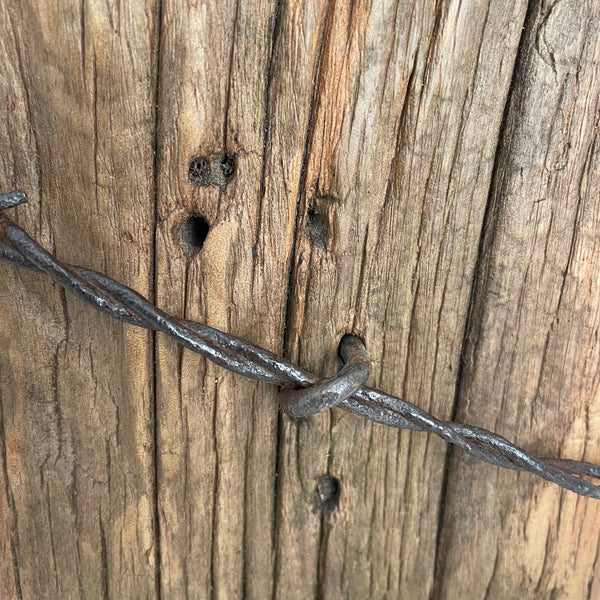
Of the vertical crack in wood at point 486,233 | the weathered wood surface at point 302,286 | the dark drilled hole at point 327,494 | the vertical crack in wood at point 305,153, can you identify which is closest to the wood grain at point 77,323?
the weathered wood surface at point 302,286

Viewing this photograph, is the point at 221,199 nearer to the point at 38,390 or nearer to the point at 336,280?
the point at 336,280

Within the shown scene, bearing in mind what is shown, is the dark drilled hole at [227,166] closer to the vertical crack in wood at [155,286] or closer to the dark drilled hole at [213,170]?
the dark drilled hole at [213,170]

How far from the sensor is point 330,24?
4.41 ft

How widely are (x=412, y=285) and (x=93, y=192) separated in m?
0.77

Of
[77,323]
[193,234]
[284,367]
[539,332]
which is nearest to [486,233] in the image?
[539,332]

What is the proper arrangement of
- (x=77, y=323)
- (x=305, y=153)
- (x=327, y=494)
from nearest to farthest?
(x=305, y=153) < (x=77, y=323) < (x=327, y=494)

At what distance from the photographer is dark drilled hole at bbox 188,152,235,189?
1425 millimetres

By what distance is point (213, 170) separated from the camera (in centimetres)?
144

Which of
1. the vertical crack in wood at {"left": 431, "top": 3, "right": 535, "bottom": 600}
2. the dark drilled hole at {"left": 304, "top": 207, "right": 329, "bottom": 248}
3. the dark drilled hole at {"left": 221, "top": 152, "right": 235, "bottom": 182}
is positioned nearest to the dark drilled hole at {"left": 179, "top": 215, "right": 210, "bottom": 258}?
the dark drilled hole at {"left": 221, "top": 152, "right": 235, "bottom": 182}

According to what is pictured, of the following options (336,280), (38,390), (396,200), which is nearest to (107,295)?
(38,390)

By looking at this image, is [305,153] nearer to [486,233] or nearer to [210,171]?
[210,171]

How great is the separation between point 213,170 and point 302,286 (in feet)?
1.11

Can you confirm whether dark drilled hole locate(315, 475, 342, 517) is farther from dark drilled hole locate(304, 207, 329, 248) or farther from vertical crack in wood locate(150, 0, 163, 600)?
dark drilled hole locate(304, 207, 329, 248)

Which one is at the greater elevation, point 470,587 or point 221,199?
point 221,199
